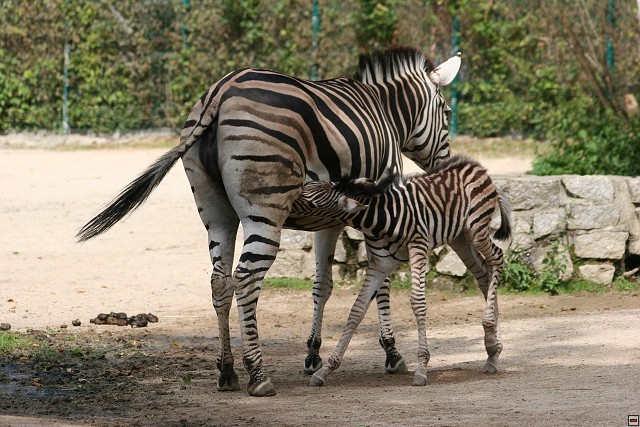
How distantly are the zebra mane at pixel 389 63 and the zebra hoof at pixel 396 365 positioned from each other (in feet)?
6.71

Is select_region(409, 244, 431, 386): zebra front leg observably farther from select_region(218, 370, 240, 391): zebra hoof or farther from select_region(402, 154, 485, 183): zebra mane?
select_region(218, 370, 240, 391): zebra hoof

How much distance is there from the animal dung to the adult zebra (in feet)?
7.45

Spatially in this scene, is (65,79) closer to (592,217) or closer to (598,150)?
(598,150)

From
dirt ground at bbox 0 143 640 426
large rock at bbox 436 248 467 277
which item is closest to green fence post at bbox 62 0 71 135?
dirt ground at bbox 0 143 640 426

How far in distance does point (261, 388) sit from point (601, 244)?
474cm

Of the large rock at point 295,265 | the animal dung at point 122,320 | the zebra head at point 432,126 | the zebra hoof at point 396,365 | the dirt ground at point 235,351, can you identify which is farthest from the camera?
the large rock at point 295,265

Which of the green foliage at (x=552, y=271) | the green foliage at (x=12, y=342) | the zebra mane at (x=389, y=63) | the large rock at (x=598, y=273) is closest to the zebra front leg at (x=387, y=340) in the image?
the zebra mane at (x=389, y=63)

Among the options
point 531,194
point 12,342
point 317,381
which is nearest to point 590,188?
point 531,194

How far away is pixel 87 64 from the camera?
19781mm

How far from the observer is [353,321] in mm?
6801

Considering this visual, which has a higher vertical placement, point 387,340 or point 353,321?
point 353,321

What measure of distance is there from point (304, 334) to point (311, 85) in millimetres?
2674

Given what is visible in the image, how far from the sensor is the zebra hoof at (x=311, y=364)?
285 inches

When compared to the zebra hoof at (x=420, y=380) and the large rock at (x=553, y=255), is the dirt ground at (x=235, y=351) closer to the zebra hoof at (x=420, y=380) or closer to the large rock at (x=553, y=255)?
the zebra hoof at (x=420, y=380)
